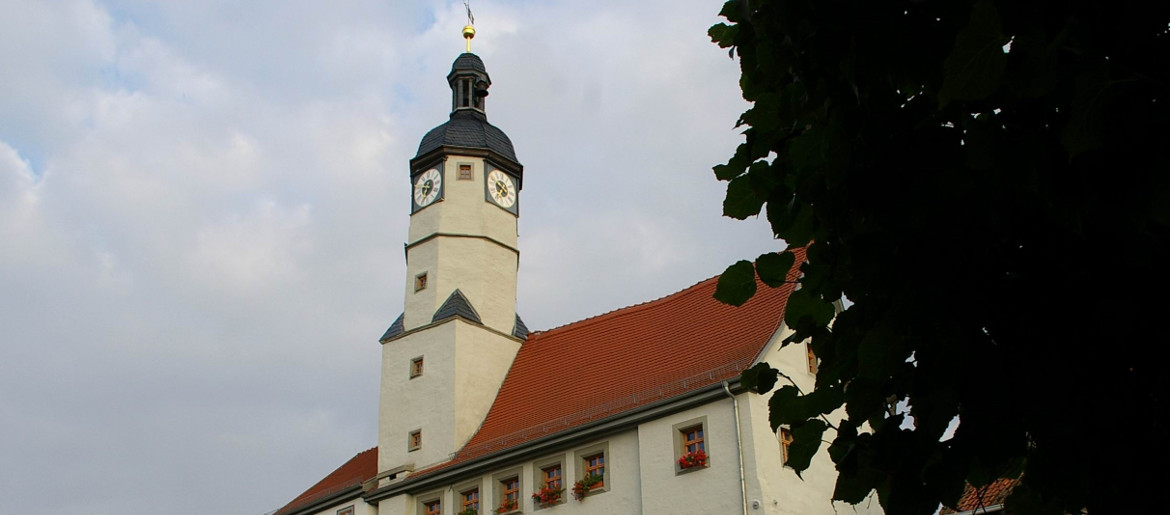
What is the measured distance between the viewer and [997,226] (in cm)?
343

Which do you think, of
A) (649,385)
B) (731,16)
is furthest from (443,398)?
(731,16)

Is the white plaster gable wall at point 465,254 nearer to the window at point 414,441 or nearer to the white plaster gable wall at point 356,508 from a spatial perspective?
the window at point 414,441

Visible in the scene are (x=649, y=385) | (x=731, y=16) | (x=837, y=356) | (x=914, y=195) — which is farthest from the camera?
(x=649, y=385)

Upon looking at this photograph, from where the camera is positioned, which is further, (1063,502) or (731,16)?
(731,16)

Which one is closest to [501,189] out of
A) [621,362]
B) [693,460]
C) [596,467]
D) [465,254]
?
[465,254]

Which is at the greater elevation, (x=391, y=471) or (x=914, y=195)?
(x=391, y=471)

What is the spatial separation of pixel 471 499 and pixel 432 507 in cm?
130

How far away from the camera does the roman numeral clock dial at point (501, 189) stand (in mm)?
31812

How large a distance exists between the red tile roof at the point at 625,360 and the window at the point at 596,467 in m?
0.75

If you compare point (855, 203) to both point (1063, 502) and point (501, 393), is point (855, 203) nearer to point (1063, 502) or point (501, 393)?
point (1063, 502)

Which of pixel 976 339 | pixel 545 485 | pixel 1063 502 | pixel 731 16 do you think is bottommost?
pixel 1063 502

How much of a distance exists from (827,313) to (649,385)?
20006mm

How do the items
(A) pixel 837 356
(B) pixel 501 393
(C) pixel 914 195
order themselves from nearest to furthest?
(C) pixel 914 195 < (A) pixel 837 356 < (B) pixel 501 393

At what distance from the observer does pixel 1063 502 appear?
3539mm
